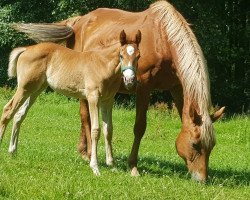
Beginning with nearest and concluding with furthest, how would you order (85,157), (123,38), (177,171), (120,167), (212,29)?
1. (123,38)
2. (120,167)
3. (177,171)
4. (85,157)
5. (212,29)

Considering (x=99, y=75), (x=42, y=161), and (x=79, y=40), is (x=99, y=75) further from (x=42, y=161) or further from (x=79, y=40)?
(x=79, y=40)

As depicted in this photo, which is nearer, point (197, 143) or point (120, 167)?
point (197, 143)

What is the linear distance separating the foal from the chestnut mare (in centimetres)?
48

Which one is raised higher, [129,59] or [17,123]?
[129,59]

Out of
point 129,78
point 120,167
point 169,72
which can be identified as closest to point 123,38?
point 129,78

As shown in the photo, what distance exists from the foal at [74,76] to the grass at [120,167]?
0.57 metres

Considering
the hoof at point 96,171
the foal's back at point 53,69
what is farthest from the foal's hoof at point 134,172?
the foal's back at point 53,69

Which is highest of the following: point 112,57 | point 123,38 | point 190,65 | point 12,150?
point 123,38

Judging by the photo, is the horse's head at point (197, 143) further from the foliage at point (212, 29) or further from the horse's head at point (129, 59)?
the foliage at point (212, 29)

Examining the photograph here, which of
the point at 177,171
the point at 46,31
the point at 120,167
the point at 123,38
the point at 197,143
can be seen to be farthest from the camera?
the point at 46,31

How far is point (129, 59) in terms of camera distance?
24.1 ft

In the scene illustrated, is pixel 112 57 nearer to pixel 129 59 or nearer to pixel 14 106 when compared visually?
pixel 129 59

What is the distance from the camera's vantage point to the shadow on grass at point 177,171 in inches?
324

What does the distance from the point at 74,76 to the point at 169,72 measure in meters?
1.42
